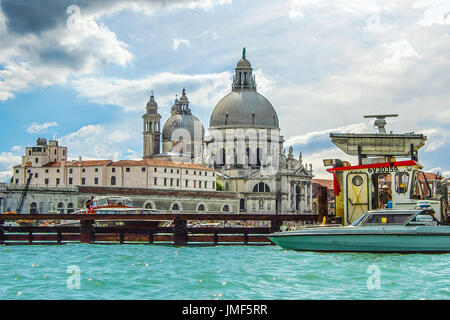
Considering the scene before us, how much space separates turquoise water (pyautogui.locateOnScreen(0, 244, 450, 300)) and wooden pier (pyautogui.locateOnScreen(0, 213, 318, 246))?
3.40 meters

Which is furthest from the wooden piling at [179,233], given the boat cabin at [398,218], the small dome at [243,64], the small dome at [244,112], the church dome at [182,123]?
the church dome at [182,123]

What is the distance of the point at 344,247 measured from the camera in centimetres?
1931

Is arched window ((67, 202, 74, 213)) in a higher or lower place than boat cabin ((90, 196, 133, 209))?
higher

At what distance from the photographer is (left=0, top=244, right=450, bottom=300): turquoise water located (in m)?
12.6

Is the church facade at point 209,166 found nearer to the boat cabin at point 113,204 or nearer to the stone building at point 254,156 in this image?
the stone building at point 254,156

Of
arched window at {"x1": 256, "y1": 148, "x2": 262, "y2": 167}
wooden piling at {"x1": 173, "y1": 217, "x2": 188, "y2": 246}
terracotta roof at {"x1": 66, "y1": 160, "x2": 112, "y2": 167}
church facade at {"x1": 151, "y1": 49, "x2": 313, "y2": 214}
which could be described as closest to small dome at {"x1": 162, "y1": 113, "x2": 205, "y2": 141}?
church facade at {"x1": 151, "y1": 49, "x2": 313, "y2": 214}

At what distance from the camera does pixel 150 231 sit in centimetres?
2592

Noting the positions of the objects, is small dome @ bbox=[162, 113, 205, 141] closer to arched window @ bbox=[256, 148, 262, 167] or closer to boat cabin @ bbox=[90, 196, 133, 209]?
arched window @ bbox=[256, 148, 262, 167]

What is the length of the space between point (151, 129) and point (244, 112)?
60.4 ft

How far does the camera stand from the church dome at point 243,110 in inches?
4058
